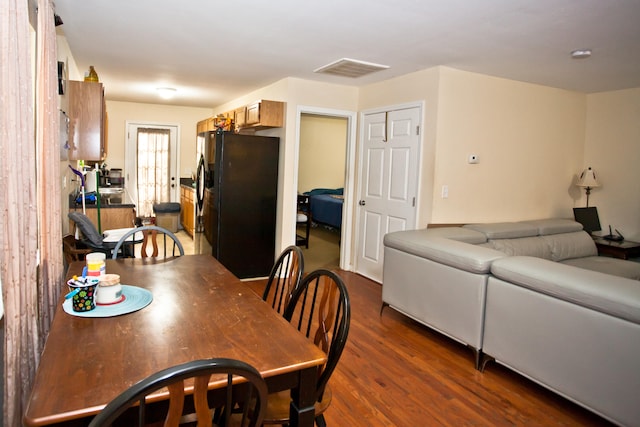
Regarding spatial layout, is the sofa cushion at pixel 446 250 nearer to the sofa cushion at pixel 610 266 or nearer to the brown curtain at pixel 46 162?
the sofa cushion at pixel 610 266

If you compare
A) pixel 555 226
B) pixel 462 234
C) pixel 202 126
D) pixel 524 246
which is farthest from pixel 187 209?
pixel 555 226

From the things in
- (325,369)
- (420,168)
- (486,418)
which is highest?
(420,168)

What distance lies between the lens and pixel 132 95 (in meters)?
6.74

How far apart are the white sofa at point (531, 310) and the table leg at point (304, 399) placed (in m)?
1.67

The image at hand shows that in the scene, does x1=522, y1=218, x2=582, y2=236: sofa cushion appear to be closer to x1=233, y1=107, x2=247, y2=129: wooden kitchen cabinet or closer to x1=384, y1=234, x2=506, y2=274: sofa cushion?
x1=384, y1=234, x2=506, y2=274: sofa cushion

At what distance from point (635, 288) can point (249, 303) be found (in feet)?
6.55

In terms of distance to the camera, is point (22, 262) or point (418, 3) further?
point (418, 3)

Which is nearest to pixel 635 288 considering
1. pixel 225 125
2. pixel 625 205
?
pixel 625 205

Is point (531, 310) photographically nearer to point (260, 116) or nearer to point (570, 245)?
point (570, 245)

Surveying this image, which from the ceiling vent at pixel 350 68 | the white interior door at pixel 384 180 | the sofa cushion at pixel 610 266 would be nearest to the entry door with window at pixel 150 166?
the white interior door at pixel 384 180

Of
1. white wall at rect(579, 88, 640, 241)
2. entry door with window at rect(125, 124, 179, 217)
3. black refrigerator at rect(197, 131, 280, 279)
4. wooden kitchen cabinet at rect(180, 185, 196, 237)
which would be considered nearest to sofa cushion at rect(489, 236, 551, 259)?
white wall at rect(579, 88, 640, 241)

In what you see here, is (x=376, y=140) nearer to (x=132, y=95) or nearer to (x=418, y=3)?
(x=418, y=3)

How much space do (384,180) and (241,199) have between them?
5.37 ft

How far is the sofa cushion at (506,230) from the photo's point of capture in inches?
153
